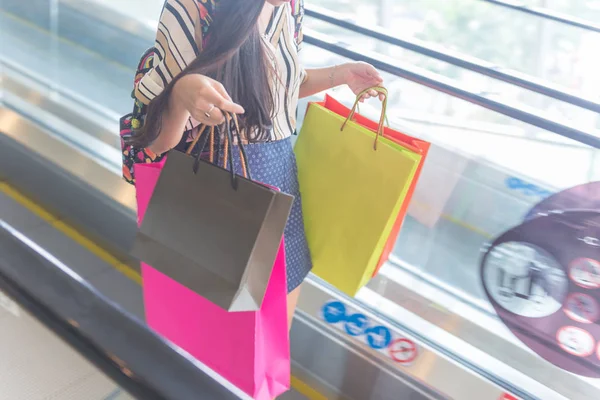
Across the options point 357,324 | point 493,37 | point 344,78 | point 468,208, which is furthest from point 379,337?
point 493,37

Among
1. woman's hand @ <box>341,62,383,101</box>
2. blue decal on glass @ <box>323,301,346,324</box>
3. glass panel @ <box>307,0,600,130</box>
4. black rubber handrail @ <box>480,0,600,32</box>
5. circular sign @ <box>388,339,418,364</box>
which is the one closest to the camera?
woman's hand @ <box>341,62,383,101</box>

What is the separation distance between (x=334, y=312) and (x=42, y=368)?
103 centimetres

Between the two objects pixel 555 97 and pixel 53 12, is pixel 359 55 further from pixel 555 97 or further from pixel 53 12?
pixel 53 12

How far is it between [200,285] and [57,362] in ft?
3.68

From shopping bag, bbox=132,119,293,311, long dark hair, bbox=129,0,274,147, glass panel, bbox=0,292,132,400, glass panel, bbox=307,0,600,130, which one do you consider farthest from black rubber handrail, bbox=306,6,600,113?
glass panel, bbox=307,0,600,130

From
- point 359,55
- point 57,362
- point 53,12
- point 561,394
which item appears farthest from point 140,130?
point 53,12

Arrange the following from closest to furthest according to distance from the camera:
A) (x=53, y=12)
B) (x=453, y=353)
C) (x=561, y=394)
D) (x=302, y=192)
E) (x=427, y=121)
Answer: (x=302, y=192)
(x=561, y=394)
(x=453, y=353)
(x=427, y=121)
(x=53, y=12)

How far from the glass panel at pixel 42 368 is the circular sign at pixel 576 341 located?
4.46 ft

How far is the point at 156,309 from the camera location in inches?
55.9

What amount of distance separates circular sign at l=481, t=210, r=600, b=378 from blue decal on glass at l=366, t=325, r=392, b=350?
1.21ft

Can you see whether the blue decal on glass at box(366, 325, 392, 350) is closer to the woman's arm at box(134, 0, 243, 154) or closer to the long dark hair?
the long dark hair

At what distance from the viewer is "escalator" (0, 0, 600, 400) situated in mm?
1576

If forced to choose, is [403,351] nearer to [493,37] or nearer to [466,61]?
[466,61]

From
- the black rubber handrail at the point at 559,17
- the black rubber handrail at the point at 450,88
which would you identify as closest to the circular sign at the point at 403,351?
the black rubber handrail at the point at 450,88
